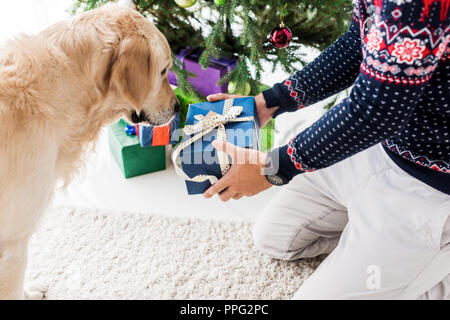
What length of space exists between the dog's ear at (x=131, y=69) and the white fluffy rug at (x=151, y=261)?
722 mm

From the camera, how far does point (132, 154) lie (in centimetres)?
175

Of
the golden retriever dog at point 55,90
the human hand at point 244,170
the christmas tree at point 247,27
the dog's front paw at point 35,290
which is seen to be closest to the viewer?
the golden retriever dog at point 55,90

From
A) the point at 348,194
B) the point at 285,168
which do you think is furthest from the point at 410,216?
the point at 285,168

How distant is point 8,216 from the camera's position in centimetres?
98

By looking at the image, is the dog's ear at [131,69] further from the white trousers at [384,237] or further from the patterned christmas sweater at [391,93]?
the white trousers at [384,237]

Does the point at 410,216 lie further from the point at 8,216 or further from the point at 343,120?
the point at 8,216

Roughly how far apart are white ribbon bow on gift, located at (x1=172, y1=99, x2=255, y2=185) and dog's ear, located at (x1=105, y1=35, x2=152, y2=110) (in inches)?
6.9

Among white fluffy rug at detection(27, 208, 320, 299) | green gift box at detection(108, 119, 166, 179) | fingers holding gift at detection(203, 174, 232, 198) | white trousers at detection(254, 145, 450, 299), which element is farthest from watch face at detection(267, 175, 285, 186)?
green gift box at detection(108, 119, 166, 179)

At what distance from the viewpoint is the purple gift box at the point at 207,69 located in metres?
1.72

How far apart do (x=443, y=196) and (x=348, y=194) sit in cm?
27

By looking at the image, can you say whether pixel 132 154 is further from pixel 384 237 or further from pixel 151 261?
pixel 384 237

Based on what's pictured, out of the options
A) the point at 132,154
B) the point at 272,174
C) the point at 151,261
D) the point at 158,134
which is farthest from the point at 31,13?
the point at 272,174

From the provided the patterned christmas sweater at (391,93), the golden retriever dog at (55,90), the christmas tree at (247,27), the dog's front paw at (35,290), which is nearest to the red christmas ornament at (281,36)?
the christmas tree at (247,27)

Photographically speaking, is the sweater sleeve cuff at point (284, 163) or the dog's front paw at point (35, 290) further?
the dog's front paw at point (35, 290)
